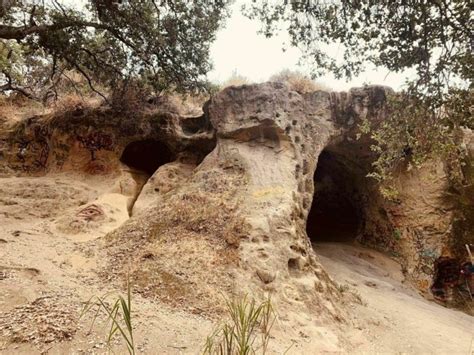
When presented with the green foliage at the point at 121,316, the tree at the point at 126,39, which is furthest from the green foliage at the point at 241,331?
the tree at the point at 126,39

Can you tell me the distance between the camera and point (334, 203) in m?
12.9

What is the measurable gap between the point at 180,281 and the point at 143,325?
1158 mm

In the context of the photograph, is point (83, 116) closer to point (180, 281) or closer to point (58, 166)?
point (58, 166)

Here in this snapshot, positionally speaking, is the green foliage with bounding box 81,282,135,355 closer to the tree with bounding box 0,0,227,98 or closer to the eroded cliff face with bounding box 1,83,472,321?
the eroded cliff face with bounding box 1,83,472,321

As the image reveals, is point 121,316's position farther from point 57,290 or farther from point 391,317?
point 391,317

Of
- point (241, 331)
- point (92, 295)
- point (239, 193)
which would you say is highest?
point (239, 193)

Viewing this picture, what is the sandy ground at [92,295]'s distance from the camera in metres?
3.40

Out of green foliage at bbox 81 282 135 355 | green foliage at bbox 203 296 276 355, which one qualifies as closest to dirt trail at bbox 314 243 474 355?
green foliage at bbox 203 296 276 355

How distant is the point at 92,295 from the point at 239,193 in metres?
3.10

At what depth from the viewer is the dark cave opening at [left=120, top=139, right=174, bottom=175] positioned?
9820 millimetres

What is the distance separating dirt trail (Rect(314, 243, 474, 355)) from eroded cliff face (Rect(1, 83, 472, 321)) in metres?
0.47

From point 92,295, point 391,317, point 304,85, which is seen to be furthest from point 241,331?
point 304,85

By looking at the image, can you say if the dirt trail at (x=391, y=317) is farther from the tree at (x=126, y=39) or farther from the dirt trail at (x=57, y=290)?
the tree at (x=126, y=39)

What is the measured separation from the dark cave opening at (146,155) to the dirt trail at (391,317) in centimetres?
468
